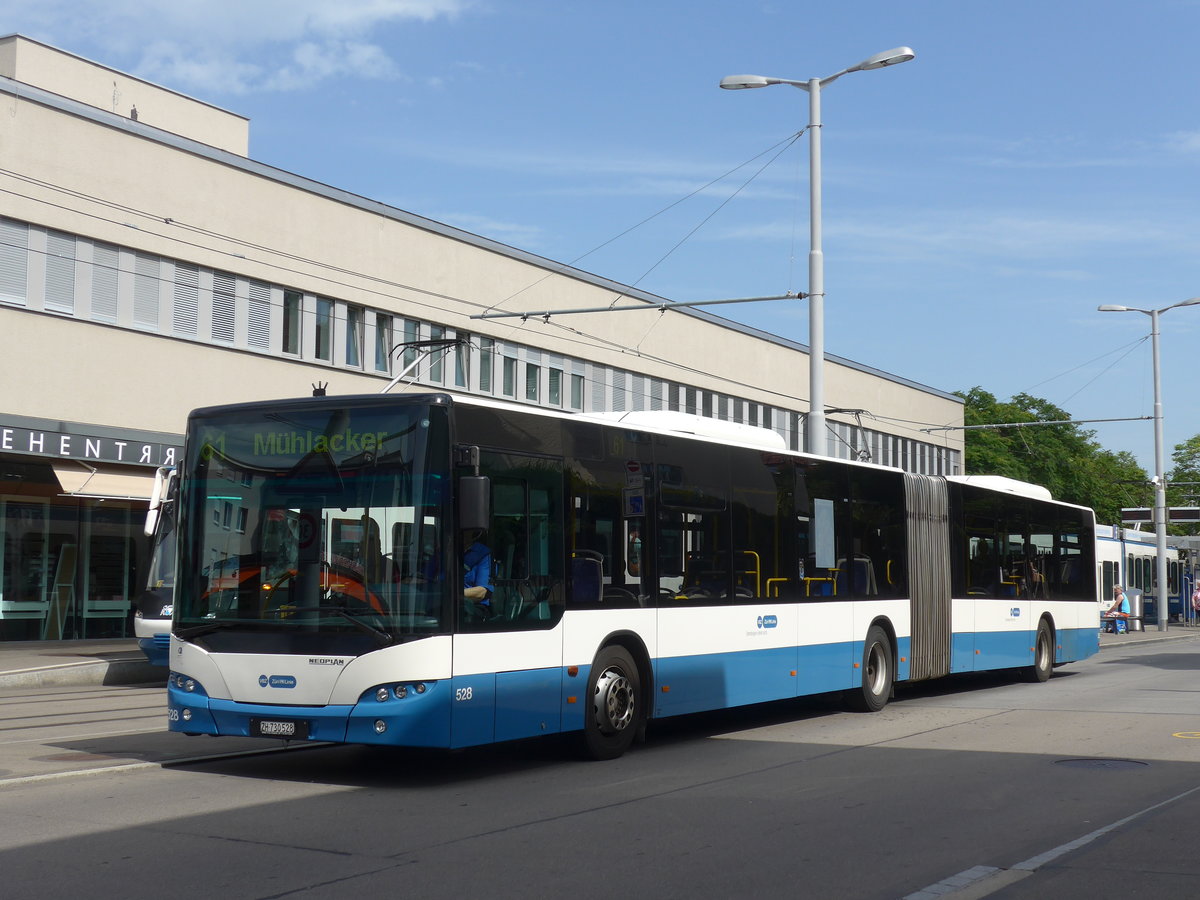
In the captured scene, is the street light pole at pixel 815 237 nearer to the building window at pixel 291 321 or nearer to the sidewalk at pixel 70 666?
the sidewalk at pixel 70 666

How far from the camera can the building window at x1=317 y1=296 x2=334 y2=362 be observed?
33.5 meters

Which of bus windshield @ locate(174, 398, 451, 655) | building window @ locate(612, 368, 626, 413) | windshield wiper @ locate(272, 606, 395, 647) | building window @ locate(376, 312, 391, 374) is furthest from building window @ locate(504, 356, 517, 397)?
windshield wiper @ locate(272, 606, 395, 647)

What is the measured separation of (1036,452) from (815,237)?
2225 inches

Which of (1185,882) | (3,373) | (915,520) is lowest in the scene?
(1185,882)

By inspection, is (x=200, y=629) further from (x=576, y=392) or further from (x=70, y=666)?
(x=576, y=392)

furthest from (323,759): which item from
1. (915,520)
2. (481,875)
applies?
(915,520)

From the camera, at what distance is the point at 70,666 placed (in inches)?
803

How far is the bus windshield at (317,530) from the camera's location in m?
10.2

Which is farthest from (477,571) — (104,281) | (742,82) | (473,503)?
(104,281)

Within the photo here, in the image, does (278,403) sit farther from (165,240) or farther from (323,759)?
(165,240)

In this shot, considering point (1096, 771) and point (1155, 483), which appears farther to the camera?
point (1155, 483)

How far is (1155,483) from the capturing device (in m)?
45.4

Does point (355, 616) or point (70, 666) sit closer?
point (355, 616)

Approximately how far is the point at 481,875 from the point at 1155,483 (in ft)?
138
